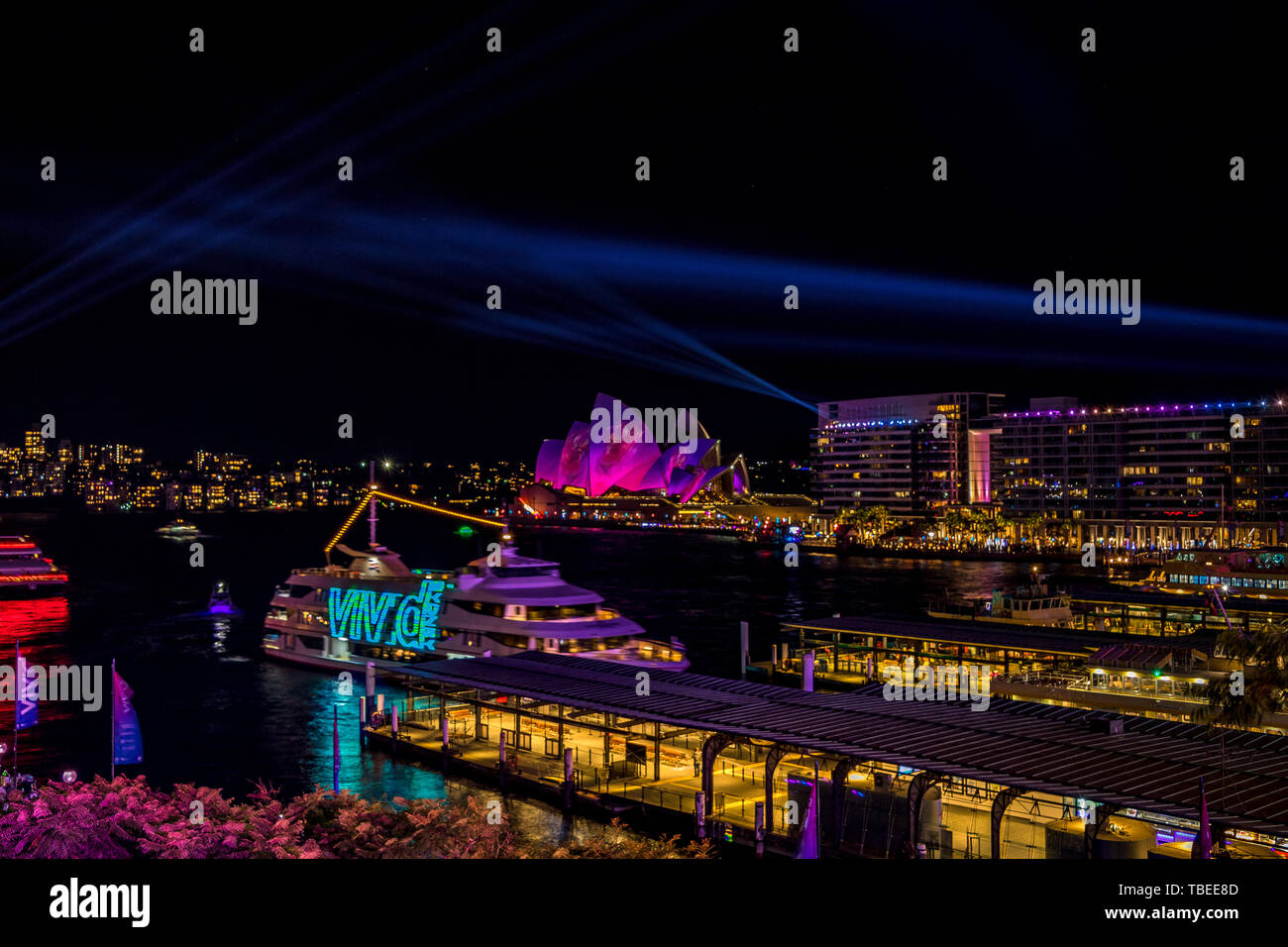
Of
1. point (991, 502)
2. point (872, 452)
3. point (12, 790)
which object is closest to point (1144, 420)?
point (991, 502)

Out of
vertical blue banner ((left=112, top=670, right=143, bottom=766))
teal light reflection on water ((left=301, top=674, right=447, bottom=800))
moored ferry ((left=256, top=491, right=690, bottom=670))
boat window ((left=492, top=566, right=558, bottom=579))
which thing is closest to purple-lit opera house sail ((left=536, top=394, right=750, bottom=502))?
moored ferry ((left=256, top=491, right=690, bottom=670))

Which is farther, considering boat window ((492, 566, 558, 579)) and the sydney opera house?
the sydney opera house

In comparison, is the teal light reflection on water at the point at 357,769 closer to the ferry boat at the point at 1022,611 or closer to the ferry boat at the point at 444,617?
the ferry boat at the point at 444,617

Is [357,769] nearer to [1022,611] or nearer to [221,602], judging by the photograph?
[1022,611]

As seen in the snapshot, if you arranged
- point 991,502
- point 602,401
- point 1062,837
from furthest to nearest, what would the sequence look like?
point 602,401
point 991,502
point 1062,837

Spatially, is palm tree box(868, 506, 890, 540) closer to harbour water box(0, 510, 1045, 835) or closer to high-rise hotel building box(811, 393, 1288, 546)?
high-rise hotel building box(811, 393, 1288, 546)
